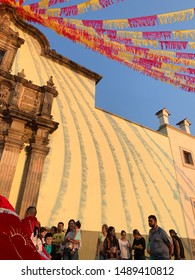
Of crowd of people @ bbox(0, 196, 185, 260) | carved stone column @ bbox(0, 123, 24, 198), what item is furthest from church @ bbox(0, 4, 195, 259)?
crowd of people @ bbox(0, 196, 185, 260)

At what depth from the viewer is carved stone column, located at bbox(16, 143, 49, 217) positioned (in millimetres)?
6727

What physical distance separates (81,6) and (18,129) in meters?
4.29

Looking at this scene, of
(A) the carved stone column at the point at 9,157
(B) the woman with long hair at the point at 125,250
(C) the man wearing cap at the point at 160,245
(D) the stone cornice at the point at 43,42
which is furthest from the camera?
(D) the stone cornice at the point at 43,42

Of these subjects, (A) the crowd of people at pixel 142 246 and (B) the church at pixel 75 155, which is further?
(B) the church at pixel 75 155

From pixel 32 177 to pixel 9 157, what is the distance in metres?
0.95

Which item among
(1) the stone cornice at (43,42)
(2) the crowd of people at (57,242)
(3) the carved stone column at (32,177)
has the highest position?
(1) the stone cornice at (43,42)

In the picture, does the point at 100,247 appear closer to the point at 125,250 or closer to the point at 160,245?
the point at 125,250

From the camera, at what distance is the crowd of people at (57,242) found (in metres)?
→ 1.64

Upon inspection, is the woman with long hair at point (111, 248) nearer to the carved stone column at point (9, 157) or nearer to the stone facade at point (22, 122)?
the stone facade at point (22, 122)

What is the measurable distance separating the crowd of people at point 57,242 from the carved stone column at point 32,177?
1.07 m

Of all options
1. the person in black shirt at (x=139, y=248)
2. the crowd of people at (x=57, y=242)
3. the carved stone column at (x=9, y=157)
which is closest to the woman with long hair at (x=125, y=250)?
the crowd of people at (x=57, y=242)

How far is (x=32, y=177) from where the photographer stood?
282 inches
